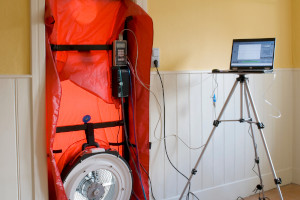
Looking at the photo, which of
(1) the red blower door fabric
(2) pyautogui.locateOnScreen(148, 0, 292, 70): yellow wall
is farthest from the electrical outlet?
(1) the red blower door fabric

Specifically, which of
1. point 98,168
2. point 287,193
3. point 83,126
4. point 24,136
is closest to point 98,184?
point 98,168

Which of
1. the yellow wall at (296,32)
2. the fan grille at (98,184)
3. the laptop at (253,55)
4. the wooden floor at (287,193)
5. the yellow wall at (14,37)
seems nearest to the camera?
the yellow wall at (14,37)

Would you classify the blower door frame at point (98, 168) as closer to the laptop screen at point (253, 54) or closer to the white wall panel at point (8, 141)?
the white wall panel at point (8, 141)

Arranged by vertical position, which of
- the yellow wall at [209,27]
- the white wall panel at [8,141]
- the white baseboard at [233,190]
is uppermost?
the yellow wall at [209,27]

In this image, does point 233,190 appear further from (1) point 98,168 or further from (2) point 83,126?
(2) point 83,126

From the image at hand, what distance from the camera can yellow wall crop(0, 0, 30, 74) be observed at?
1.97 m

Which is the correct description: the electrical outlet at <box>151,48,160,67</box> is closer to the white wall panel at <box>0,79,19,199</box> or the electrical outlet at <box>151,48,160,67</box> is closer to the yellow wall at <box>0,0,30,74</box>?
the yellow wall at <box>0,0,30,74</box>

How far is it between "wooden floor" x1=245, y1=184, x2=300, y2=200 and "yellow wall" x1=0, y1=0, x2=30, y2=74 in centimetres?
229

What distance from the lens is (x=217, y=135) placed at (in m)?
2.96

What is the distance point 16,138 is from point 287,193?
99.5 inches

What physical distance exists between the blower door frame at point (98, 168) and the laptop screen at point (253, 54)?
1174 mm

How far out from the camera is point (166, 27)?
2.62m

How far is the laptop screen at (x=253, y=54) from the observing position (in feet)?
8.41

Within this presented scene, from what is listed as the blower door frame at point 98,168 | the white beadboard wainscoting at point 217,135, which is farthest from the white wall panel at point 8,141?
the white beadboard wainscoting at point 217,135
